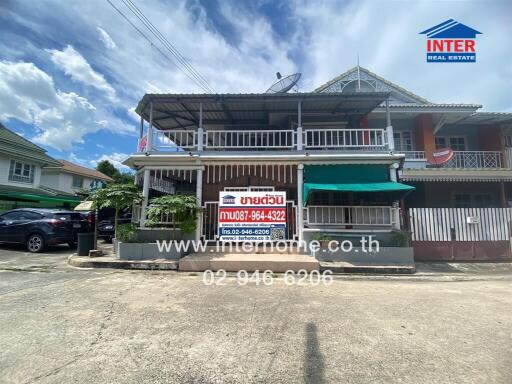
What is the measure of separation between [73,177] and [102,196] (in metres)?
24.8

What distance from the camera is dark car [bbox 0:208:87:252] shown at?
10344 mm

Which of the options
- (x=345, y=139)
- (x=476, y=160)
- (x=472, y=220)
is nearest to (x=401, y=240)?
(x=472, y=220)

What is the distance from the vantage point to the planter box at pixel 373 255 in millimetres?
7957

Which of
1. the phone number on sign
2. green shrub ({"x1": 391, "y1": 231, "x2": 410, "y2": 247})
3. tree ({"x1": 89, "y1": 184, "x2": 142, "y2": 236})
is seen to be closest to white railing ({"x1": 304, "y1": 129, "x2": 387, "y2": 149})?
green shrub ({"x1": 391, "y1": 231, "x2": 410, "y2": 247})

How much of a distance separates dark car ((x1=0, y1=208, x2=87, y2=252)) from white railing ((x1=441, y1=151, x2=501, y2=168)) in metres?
17.3

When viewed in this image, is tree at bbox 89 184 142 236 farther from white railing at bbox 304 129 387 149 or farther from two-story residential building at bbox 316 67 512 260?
two-story residential building at bbox 316 67 512 260

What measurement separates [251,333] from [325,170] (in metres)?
6.87

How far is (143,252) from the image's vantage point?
27.4 feet

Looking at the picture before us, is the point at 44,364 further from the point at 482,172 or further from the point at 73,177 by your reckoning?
the point at 73,177

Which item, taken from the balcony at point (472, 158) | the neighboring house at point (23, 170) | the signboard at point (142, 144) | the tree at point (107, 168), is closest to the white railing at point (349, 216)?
the balcony at point (472, 158)

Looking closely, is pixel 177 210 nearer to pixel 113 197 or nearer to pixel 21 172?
pixel 113 197

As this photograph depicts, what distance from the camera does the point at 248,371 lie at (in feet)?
8.96

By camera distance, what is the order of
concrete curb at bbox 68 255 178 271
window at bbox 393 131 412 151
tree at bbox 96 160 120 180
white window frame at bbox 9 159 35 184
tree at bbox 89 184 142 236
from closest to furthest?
concrete curb at bbox 68 255 178 271 < tree at bbox 89 184 142 236 < window at bbox 393 131 412 151 < white window frame at bbox 9 159 35 184 < tree at bbox 96 160 120 180

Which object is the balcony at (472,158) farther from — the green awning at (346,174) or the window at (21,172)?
the window at (21,172)
